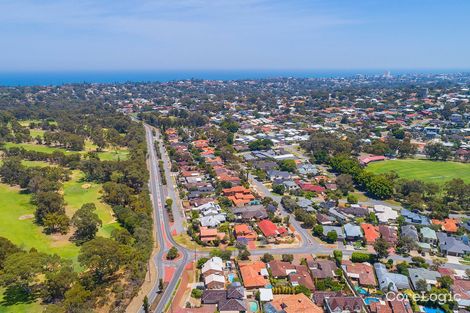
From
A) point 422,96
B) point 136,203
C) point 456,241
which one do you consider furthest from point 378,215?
point 422,96

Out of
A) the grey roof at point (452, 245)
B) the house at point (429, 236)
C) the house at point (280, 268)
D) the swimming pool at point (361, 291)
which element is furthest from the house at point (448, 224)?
the house at point (280, 268)

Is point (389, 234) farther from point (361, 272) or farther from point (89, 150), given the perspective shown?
point (89, 150)

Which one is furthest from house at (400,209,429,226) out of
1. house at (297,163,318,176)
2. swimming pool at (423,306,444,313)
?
house at (297,163,318,176)

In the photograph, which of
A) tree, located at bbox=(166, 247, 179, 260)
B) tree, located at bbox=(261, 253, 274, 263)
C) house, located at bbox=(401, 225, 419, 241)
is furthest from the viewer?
house, located at bbox=(401, 225, 419, 241)

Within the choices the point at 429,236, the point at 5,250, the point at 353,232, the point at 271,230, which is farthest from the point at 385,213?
the point at 5,250

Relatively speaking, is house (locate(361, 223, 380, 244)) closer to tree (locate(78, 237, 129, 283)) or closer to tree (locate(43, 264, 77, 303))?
tree (locate(78, 237, 129, 283))
